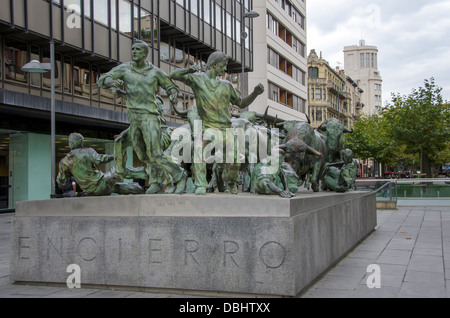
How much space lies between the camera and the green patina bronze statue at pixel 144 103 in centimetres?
723

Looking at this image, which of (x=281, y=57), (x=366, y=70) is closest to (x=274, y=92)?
(x=281, y=57)

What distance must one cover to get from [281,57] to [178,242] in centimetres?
4791

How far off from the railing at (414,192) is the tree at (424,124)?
14.6 metres

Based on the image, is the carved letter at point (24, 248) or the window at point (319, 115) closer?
the carved letter at point (24, 248)

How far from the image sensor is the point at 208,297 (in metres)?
5.97

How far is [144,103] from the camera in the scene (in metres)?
7.23

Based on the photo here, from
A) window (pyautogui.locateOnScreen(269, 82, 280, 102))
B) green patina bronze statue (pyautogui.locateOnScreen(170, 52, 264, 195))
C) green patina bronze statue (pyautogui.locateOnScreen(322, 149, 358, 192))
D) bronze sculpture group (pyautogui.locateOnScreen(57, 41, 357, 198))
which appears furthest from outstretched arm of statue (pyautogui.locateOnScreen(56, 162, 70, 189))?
window (pyautogui.locateOnScreen(269, 82, 280, 102))

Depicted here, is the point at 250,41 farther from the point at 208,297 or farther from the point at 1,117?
the point at 208,297

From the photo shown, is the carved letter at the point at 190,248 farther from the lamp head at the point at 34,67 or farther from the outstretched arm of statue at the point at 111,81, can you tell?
the lamp head at the point at 34,67

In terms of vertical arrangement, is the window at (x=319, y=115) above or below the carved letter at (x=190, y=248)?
above

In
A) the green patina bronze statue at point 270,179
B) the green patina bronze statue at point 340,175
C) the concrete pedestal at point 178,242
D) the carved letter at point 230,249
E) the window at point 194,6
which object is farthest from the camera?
the window at point 194,6

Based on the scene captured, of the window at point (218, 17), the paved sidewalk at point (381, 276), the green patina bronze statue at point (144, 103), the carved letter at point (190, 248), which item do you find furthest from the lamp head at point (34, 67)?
the window at point (218, 17)
